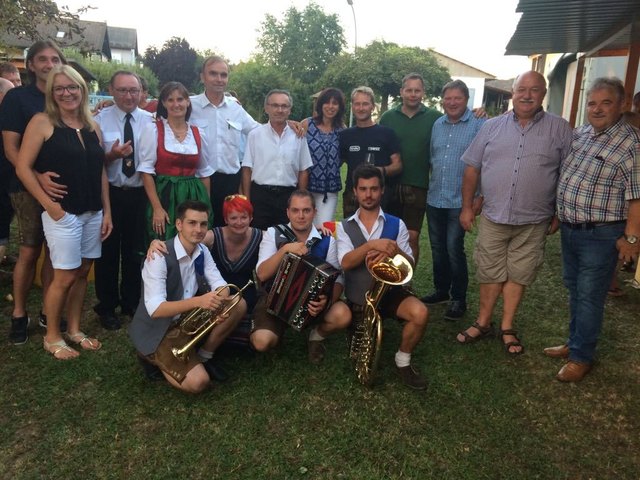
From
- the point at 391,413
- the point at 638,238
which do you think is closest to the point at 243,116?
the point at 391,413

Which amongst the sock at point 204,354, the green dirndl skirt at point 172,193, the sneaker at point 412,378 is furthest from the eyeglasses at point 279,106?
the sneaker at point 412,378

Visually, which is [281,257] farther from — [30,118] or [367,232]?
[30,118]

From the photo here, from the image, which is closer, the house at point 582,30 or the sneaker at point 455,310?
the sneaker at point 455,310

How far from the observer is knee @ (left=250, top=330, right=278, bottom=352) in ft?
11.4

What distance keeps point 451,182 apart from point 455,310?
1.18 metres

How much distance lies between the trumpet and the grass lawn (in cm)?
33

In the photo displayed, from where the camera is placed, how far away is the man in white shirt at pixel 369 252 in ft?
11.1

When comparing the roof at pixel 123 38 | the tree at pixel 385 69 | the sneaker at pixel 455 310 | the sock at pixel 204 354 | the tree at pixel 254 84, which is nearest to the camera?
the sock at pixel 204 354

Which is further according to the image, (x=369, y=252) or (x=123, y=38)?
(x=123, y=38)

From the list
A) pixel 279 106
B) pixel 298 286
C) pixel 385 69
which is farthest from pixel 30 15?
pixel 385 69

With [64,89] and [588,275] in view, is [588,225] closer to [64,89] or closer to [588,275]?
[588,275]

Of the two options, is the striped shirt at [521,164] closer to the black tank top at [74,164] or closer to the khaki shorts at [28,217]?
the black tank top at [74,164]

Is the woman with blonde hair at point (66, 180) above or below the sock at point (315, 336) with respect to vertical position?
above

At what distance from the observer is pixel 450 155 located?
4.33 m
